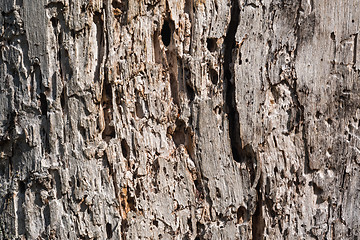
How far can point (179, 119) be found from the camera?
1682 millimetres

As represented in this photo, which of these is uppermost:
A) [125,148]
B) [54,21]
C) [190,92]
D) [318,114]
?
[54,21]

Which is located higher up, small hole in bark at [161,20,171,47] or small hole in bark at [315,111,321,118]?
small hole in bark at [161,20,171,47]

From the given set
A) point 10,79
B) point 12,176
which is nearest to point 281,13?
point 10,79

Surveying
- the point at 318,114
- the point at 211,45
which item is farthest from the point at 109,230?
the point at 318,114

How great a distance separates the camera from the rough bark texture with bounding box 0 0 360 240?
1.59 metres

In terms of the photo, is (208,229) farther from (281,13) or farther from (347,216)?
(281,13)

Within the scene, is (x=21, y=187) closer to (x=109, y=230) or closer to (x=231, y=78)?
(x=109, y=230)

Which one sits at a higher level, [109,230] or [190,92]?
[190,92]

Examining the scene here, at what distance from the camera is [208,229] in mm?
1694

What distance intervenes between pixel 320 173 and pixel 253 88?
0.49 metres

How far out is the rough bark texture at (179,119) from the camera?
159 cm

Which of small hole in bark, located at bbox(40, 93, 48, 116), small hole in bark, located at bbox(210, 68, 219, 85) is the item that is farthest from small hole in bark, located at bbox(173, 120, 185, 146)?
small hole in bark, located at bbox(40, 93, 48, 116)

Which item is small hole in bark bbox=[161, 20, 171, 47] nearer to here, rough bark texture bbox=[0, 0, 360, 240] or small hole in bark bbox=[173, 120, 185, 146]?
rough bark texture bbox=[0, 0, 360, 240]

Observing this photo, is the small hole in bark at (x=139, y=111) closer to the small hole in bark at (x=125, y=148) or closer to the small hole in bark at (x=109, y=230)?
the small hole in bark at (x=125, y=148)
